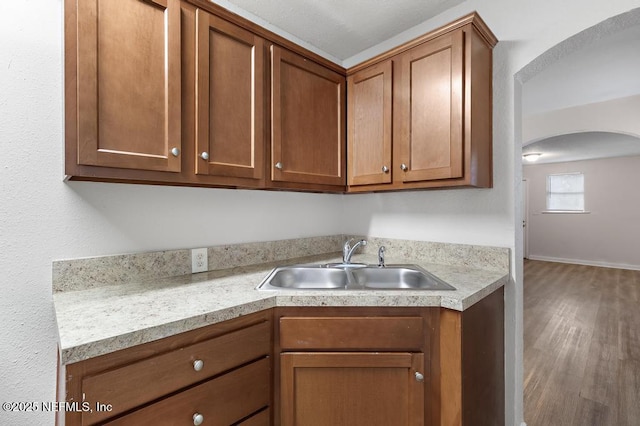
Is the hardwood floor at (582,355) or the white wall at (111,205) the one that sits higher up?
the white wall at (111,205)

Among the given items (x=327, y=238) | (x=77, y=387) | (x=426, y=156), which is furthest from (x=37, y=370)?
(x=426, y=156)

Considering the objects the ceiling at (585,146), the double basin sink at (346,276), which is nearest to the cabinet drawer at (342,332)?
the double basin sink at (346,276)

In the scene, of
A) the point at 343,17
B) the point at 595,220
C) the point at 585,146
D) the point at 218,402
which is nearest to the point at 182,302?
the point at 218,402

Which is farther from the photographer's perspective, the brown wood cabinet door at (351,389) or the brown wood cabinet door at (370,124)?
the brown wood cabinet door at (370,124)

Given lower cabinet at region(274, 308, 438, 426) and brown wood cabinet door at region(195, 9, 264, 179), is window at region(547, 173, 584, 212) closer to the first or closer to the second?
lower cabinet at region(274, 308, 438, 426)

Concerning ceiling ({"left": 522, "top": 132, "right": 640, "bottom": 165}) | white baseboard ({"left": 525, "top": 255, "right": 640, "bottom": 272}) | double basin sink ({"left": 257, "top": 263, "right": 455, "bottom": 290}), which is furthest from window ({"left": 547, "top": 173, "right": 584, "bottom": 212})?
double basin sink ({"left": 257, "top": 263, "right": 455, "bottom": 290})

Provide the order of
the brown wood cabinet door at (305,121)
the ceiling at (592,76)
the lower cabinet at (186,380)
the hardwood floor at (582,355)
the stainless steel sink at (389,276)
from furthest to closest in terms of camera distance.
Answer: the ceiling at (592,76), the hardwood floor at (582,355), the stainless steel sink at (389,276), the brown wood cabinet door at (305,121), the lower cabinet at (186,380)

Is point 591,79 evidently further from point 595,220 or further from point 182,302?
point 595,220

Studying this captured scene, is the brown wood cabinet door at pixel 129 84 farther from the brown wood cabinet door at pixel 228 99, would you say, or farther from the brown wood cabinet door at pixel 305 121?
the brown wood cabinet door at pixel 305 121

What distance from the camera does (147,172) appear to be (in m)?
1.14

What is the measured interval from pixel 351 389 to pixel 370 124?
1.35 metres

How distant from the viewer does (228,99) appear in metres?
1.35

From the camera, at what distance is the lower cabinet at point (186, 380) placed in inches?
31.0

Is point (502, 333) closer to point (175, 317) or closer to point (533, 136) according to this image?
point (175, 317)
